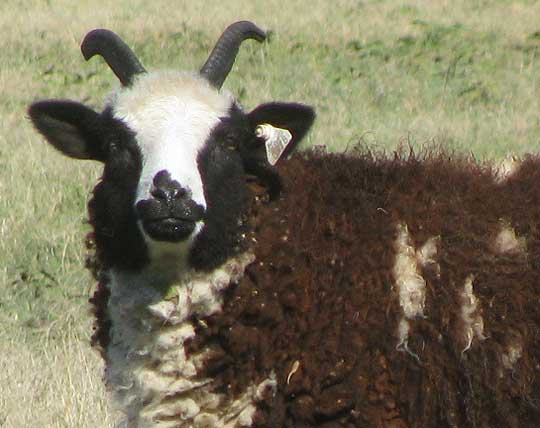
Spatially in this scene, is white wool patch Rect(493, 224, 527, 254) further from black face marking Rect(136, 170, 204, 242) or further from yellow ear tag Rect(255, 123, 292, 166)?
black face marking Rect(136, 170, 204, 242)

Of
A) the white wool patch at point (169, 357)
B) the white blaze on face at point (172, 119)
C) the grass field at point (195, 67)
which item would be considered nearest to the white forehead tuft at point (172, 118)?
the white blaze on face at point (172, 119)

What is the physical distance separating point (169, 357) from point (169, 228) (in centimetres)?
56

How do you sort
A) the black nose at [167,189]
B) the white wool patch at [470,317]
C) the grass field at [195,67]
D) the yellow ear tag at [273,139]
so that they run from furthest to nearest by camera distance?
the grass field at [195,67] < the yellow ear tag at [273,139] < the white wool patch at [470,317] < the black nose at [167,189]

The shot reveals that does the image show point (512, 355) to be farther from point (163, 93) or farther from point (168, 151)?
point (163, 93)

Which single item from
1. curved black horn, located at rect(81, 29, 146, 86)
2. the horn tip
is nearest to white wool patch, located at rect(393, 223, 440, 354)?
curved black horn, located at rect(81, 29, 146, 86)

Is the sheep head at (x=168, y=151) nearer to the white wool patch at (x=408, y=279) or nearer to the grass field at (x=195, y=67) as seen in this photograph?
the white wool patch at (x=408, y=279)

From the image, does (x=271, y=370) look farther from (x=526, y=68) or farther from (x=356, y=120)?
(x=526, y=68)

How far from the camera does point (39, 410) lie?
7422mm

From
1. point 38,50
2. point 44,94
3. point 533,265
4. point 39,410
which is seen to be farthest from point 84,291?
→ point 38,50

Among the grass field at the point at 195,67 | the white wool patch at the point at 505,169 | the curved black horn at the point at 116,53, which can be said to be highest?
the curved black horn at the point at 116,53

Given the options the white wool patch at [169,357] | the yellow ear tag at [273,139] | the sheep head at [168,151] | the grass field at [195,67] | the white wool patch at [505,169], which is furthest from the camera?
the grass field at [195,67]

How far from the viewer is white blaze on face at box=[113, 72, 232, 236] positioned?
220 inches

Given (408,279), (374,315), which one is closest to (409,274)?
(408,279)

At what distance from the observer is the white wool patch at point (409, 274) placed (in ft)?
18.9
